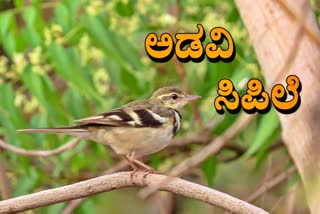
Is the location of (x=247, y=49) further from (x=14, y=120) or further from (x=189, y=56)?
(x=14, y=120)

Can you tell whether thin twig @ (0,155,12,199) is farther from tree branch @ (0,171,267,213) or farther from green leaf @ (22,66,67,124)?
tree branch @ (0,171,267,213)

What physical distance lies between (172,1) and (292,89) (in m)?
2.12

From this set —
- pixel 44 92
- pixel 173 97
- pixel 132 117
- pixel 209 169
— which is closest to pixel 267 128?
pixel 173 97

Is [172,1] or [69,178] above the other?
[172,1]

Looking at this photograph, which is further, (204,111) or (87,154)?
(87,154)

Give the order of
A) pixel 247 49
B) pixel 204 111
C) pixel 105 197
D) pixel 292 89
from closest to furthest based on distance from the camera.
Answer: pixel 292 89 → pixel 247 49 → pixel 204 111 → pixel 105 197

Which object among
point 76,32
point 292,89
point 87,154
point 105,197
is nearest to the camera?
point 292,89

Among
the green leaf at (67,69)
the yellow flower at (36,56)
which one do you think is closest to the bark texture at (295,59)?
the green leaf at (67,69)

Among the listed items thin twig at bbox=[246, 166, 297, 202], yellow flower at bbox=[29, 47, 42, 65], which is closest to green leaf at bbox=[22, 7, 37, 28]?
yellow flower at bbox=[29, 47, 42, 65]

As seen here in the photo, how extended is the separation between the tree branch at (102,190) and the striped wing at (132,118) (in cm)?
75

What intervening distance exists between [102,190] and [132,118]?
0.94 meters

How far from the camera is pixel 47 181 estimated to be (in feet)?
19.8

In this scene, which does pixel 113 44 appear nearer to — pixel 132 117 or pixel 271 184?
pixel 132 117

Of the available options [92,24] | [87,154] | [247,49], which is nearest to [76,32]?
[92,24]
